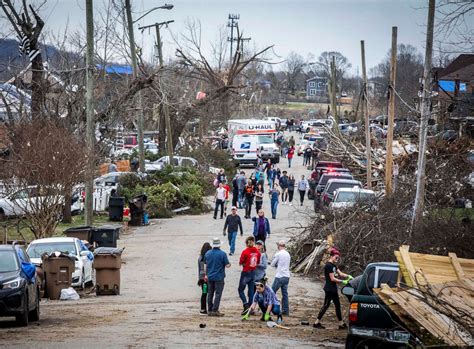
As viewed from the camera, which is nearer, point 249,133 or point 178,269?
point 178,269

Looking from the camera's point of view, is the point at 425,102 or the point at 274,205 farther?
the point at 274,205

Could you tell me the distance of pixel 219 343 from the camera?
52.5 ft

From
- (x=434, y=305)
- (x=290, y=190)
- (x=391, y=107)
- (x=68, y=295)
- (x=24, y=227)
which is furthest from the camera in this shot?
(x=290, y=190)

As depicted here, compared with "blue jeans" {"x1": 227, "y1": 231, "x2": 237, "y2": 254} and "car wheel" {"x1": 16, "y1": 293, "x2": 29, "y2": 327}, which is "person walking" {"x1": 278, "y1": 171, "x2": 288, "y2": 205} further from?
"car wheel" {"x1": 16, "y1": 293, "x2": 29, "y2": 327}

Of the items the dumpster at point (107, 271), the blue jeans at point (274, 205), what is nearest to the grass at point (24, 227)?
the blue jeans at point (274, 205)

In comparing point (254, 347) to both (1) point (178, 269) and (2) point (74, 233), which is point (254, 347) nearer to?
(1) point (178, 269)

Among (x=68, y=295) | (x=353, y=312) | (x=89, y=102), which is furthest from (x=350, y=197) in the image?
(x=353, y=312)

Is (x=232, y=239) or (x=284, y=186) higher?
(x=284, y=186)

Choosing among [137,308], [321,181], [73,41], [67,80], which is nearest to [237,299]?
[137,308]

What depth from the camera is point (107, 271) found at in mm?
24125

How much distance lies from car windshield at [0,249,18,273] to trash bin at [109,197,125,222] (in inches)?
857

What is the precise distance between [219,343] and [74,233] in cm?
1491

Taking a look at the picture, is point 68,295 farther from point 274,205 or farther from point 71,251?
point 274,205

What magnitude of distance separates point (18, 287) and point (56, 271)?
564 centimetres
